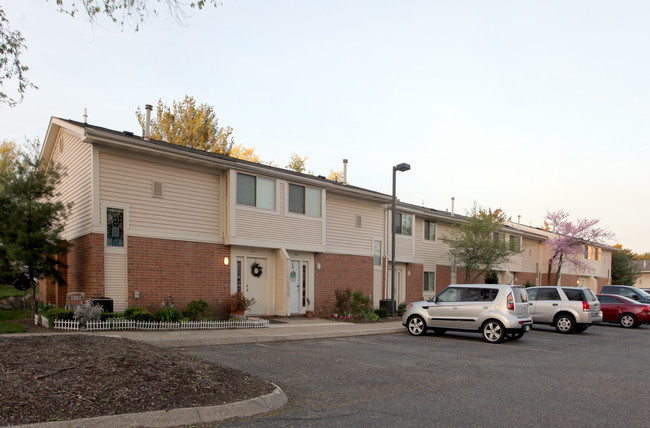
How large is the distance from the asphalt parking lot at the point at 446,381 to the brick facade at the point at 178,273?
15.2 ft

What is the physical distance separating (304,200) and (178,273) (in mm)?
6047

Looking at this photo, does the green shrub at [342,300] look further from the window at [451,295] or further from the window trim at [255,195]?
the window at [451,295]

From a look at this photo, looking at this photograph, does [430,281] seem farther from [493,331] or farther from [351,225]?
[493,331]

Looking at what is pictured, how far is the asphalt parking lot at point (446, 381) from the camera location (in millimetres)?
6234

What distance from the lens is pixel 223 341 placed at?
12.5 m

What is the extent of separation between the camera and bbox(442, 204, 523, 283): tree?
2795cm

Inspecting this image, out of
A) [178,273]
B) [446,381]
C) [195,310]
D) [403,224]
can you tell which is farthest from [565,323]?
[178,273]

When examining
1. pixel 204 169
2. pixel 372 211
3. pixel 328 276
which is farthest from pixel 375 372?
pixel 372 211

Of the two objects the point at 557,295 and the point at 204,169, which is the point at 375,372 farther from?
the point at 557,295

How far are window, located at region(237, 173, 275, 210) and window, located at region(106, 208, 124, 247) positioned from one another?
13.4 feet

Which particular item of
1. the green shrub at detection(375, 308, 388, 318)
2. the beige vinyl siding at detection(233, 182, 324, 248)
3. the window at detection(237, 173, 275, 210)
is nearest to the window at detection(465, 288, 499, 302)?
the green shrub at detection(375, 308, 388, 318)

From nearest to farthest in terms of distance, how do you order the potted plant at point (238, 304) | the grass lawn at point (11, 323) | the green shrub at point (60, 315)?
1. the grass lawn at point (11, 323)
2. the green shrub at point (60, 315)
3. the potted plant at point (238, 304)

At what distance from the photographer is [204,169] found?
17.3m

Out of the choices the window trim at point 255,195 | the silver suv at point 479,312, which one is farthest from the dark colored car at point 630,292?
the window trim at point 255,195
